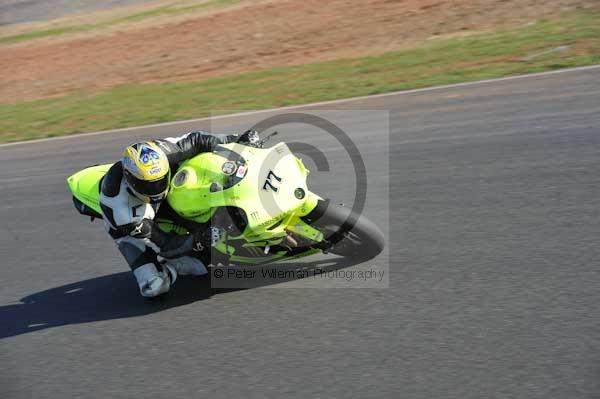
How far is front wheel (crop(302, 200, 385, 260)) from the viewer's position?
4.96 metres

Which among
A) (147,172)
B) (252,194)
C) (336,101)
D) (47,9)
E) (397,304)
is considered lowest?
(397,304)

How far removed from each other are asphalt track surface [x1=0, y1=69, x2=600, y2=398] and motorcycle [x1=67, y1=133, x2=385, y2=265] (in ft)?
1.29

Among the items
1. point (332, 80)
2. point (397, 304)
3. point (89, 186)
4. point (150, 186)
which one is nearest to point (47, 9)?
point (332, 80)

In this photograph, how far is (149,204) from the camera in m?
5.11

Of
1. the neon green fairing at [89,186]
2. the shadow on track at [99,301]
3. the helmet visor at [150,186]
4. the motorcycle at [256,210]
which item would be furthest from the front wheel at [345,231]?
the neon green fairing at [89,186]

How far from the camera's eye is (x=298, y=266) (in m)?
5.71

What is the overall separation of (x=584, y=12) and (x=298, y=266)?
11213mm

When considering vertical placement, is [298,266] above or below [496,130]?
below

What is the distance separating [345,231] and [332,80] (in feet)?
26.4

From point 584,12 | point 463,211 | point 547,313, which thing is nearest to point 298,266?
point 463,211

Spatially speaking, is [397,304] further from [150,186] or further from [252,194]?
[150,186]

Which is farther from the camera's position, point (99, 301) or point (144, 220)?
point (99, 301)

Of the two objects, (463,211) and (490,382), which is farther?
(463,211)

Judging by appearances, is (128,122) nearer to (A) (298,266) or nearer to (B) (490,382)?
(A) (298,266)
